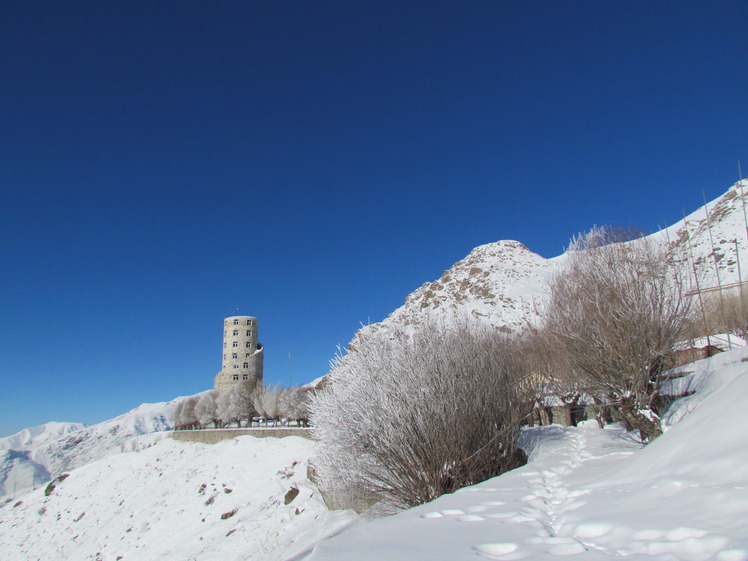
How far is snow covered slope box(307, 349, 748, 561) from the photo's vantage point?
12.7 ft

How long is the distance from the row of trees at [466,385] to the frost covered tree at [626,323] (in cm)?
3

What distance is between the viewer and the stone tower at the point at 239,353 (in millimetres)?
78312

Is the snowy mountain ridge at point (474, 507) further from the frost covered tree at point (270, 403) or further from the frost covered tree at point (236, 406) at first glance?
the frost covered tree at point (236, 406)

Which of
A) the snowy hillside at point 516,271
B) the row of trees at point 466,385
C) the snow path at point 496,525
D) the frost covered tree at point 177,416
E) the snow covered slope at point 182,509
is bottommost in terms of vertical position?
the snow covered slope at point 182,509

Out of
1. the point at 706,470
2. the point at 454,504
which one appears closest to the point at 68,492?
the point at 454,504

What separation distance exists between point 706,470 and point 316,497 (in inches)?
648

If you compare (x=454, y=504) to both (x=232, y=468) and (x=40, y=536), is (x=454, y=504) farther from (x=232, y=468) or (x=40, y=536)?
(x=40, y=536)

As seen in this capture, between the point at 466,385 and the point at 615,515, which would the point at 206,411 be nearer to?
the point at 466,385

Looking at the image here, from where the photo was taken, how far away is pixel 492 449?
36.9 ft

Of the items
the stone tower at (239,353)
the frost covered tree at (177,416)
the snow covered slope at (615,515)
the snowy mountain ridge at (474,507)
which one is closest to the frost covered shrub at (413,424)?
the snowy mountain ridge at (474,507)

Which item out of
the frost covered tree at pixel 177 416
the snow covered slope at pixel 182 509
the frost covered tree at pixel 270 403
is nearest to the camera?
the snow covered slope at pixel 182 509

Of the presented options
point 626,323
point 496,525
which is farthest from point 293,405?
point 496,525

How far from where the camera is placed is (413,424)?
10141mm

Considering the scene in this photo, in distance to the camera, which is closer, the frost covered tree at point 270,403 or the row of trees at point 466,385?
the row of trees at point 466,385
